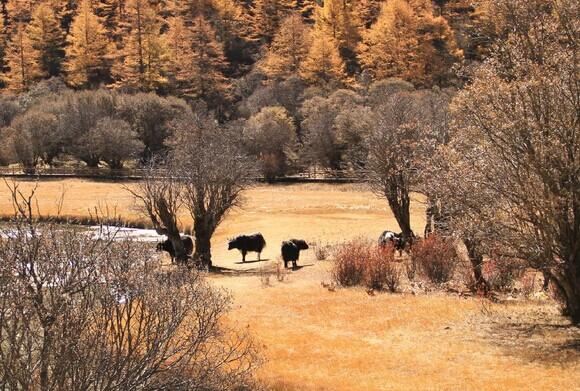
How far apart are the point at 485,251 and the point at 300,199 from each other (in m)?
38.9

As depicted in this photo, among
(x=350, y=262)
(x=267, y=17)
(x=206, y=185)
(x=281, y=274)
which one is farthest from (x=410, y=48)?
(x=350, y=262)

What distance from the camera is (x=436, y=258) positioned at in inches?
909

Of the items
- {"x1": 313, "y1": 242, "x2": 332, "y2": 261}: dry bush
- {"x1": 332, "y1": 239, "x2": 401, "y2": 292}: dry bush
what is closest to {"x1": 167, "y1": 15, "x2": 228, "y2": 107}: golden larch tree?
{"x1": 313, "y1": 242, "x2": 332, "y2": 261}: dry bush

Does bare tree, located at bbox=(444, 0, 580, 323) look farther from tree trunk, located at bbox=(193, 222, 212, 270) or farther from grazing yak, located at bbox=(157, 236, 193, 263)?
grazing yak, located at bbox=(157, 236, 193, 263)

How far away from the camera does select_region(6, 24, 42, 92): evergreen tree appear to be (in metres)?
105

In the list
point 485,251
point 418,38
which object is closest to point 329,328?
point 485,251

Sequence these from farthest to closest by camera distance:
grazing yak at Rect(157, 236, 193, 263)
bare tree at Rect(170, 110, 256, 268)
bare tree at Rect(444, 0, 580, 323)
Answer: grazing yak at Rect(157, 236, 193, 263) < bare tree at Rect(170, 110, 256, 268) < bare tree at Rect(444, 0, 580, 323)

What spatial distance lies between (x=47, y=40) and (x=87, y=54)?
15.7m

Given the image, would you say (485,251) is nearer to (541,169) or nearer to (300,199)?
(541,169)

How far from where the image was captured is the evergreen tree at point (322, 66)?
94.4 metres

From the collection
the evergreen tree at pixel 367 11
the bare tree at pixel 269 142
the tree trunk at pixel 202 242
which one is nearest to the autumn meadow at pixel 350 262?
the tree trunk at pixel 202 242

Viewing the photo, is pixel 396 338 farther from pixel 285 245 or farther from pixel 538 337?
pixel 285 245

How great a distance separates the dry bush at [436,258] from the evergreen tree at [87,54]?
299ft

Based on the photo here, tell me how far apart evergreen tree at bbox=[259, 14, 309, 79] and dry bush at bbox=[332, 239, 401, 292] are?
7612 cm
